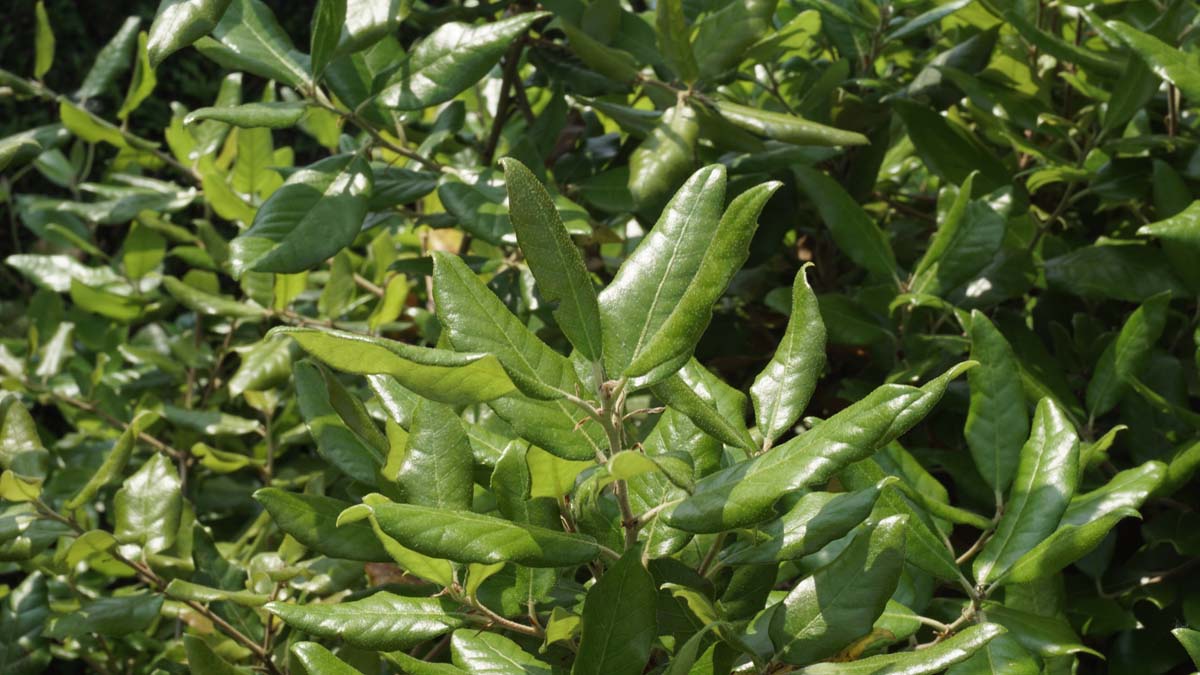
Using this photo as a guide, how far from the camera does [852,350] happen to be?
5.34 feet

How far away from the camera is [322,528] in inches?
39.6

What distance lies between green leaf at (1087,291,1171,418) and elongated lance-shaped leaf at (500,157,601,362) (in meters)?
0.70

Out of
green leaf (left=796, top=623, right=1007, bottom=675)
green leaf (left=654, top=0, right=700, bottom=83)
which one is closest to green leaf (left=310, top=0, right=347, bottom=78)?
green leaf (left=654, top=0, right=700, bottom=83)

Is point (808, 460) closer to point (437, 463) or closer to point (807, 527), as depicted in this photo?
point (807, 527)

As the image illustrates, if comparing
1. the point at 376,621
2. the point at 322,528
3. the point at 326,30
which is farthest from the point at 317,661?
the point at 326,30

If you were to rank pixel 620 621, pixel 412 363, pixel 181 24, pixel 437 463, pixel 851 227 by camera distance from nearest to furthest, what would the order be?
pixel 412 363 < pixel 620 621 < pixel 437 463 < pixel 181 24 < pixel 851 227

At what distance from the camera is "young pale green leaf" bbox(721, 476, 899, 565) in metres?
0.81

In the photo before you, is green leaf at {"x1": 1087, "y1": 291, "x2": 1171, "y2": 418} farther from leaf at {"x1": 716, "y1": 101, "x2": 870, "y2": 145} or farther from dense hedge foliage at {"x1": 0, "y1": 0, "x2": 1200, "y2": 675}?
leaf at {"x1": 716, "y1": 101, "x2": 870, "y2": 145}

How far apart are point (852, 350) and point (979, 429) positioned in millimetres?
515

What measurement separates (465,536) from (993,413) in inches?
22.7

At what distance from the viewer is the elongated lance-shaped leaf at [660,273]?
32.0 inches

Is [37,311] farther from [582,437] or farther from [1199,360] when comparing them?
[1199,360]

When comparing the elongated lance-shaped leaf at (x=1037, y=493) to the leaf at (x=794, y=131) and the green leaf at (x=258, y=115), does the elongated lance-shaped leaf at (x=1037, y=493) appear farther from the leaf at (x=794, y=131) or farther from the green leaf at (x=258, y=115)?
the green leaf at (x=258, y=115)

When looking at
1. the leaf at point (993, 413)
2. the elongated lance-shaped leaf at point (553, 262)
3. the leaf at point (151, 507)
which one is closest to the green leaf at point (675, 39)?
the leaf at point (993, 413)
